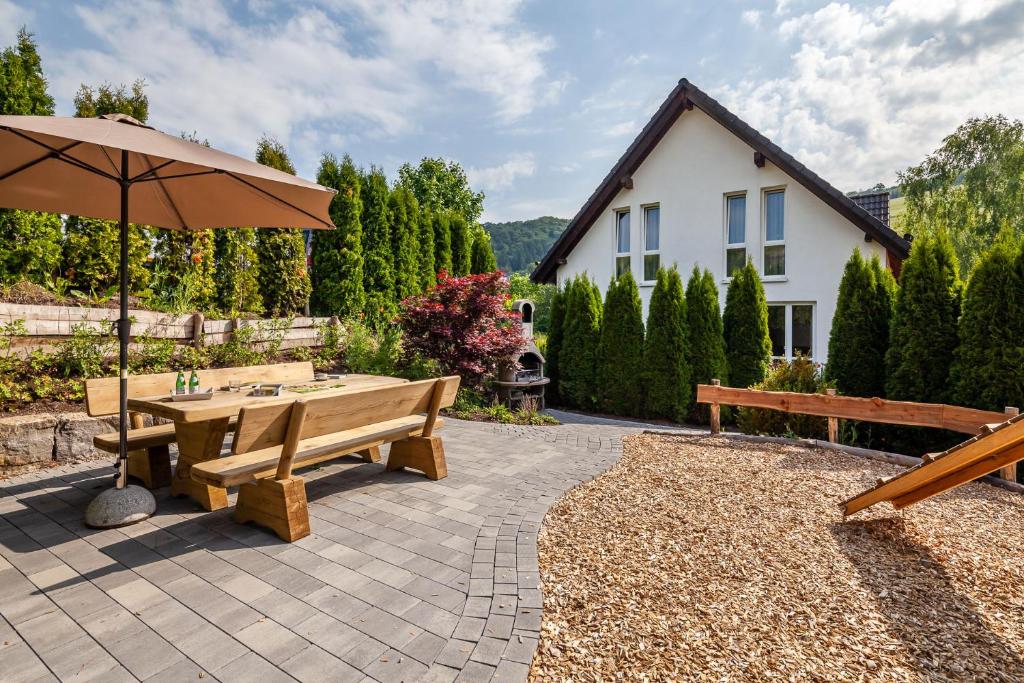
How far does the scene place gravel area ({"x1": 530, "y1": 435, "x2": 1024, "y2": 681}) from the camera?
2.22 m

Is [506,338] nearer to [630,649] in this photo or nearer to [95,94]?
[630,649]

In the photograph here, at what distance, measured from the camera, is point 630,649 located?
88.7 inches

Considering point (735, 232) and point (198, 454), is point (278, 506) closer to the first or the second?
point (198, 454)

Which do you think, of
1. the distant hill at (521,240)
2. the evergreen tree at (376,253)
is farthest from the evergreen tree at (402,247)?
the distant hill at (521,240)

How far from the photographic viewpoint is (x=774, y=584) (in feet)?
9.40

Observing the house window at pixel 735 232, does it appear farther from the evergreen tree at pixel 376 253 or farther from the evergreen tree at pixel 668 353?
the evergreen tree at pixel 376 253

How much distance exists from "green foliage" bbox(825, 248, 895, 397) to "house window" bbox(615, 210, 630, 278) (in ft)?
24.0

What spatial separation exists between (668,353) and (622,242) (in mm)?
6202

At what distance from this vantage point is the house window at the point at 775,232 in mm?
11852

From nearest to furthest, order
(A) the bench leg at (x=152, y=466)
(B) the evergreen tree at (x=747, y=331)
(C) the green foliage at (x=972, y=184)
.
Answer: (A) the bench leg at (x=152, y=466) < (B) the evergreen tree at (x=747, y=331) < (C) the green foliage at (x=972, y=184)

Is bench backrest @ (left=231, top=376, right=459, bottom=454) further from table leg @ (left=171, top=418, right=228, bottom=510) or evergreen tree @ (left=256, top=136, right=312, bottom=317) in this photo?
evergreen tree @ (left=256, top=136, right=312, bottom=317)

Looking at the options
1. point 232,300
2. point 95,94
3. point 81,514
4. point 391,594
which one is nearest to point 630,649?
point 391,594

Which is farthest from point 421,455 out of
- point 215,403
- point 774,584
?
point 774,584

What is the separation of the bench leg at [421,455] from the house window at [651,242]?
416 inches
